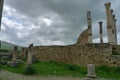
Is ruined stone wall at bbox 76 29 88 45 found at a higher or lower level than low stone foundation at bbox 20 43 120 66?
higher

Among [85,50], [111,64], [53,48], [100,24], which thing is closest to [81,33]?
[100,24]

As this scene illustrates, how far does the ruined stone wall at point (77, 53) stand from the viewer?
2125 centimetres

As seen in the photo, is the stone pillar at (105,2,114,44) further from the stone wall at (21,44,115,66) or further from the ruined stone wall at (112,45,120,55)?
the stone wall at (21,44,115,66)

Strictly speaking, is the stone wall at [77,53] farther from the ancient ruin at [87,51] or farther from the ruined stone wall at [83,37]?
the ruined stone wall at [83,37]

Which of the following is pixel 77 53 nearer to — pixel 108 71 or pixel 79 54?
pixel 79 54

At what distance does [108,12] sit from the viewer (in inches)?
1014

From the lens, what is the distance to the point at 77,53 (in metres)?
23.8

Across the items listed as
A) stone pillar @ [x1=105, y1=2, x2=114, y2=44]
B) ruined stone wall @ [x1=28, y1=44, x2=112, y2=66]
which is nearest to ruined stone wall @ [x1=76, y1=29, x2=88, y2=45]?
ruined stone wall @ [x1=28, y1=44, x2=112, y2=66]

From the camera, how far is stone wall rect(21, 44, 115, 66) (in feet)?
69.7

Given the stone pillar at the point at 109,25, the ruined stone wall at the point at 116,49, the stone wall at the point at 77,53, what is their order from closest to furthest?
the stone wall at the point at 77,53 < the ruined stone wall at the point at 116,49 < the stone pillar at the point at 109,25

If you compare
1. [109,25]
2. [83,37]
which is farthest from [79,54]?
[83,37]

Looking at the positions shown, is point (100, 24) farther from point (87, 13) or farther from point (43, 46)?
point (43, 46)

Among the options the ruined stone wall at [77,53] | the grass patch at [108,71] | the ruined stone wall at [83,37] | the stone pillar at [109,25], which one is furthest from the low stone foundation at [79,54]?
the ruined stone wall at [83,37]

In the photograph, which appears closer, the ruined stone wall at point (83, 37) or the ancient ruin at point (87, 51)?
the ancient ruin at point (87, 51)
